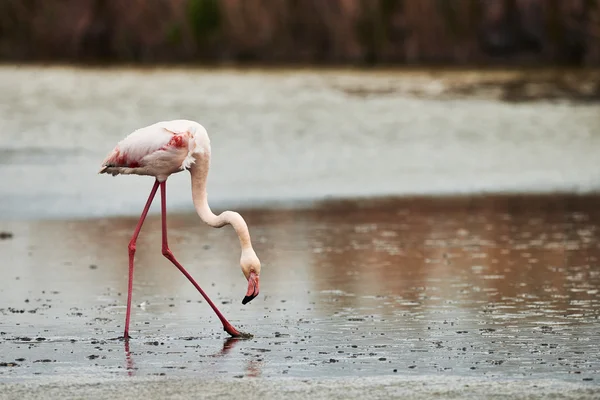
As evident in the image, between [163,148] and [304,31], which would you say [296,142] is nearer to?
[163,148]

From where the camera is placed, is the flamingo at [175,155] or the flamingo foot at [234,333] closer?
the flamingo foot at [234,333]

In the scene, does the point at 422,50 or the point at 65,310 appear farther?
the point at 422,50

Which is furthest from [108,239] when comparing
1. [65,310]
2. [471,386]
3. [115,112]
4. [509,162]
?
[115,112]

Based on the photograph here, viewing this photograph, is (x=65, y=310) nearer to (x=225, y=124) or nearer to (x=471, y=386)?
(x=471, y=386)

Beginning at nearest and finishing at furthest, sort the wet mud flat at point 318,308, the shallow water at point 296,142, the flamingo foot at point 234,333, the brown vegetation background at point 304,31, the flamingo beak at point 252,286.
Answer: the wet mud flat at point 318,308, the flamingo foot at point 234,333, the flamingo beak at point 252,286, the shallow water at point 296,142, the brown vegetation background at point 304,31

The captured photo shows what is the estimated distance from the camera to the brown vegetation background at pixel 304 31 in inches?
4190

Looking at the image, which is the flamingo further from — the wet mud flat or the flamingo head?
the wet mud flat

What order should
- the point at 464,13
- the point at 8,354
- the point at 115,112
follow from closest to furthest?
1. the point at 8,354
2. the point at 115,112
3. the point at 464,13

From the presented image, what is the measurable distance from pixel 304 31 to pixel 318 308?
103070 mm

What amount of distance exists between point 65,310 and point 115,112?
122 ft

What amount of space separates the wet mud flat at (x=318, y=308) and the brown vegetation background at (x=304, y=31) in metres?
85.1

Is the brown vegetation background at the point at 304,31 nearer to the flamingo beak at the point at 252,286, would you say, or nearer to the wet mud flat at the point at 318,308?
the wet mud flat at the point at 318,308

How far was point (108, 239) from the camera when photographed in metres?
15.8

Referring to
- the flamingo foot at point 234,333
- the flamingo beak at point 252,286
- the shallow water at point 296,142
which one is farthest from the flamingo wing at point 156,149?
the shallow water at point 296,142
